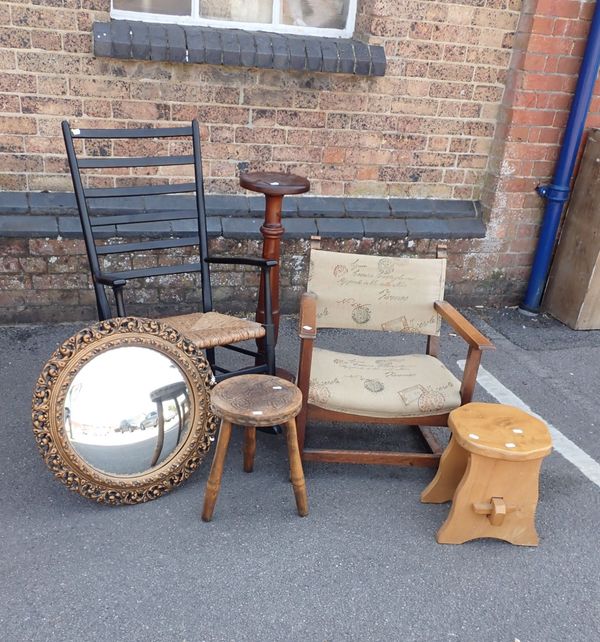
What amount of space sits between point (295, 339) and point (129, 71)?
184 cm

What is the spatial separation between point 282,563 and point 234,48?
275cm

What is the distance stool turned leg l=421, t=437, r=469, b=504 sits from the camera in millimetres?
2555

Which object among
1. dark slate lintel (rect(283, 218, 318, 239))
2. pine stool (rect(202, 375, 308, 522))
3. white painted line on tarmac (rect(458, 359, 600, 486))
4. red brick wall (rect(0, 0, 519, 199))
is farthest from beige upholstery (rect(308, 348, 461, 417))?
red brick wall (rect(0, 0, 519, 199))

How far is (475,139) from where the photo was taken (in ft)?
13.9

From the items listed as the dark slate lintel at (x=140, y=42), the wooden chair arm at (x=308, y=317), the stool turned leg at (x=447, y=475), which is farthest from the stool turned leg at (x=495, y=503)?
the dark slate lintel at (x=140, y=42)

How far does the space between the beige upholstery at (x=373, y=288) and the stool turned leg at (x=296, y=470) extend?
0.74 meters

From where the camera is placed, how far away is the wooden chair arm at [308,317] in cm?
261

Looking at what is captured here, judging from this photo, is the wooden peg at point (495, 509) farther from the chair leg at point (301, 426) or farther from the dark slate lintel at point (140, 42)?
the dark slate lintel at point (140, 42)

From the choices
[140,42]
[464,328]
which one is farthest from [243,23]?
[464,328]

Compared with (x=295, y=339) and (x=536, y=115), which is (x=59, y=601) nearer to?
(x=295, y=339)

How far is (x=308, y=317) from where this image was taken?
2.74 meters

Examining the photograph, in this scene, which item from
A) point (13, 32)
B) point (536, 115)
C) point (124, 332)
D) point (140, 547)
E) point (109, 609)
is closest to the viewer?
point (109, 609)

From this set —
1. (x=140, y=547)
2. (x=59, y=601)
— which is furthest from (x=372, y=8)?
(x=59, y=601)

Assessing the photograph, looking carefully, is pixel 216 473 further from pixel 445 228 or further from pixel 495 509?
pixel 445 228
